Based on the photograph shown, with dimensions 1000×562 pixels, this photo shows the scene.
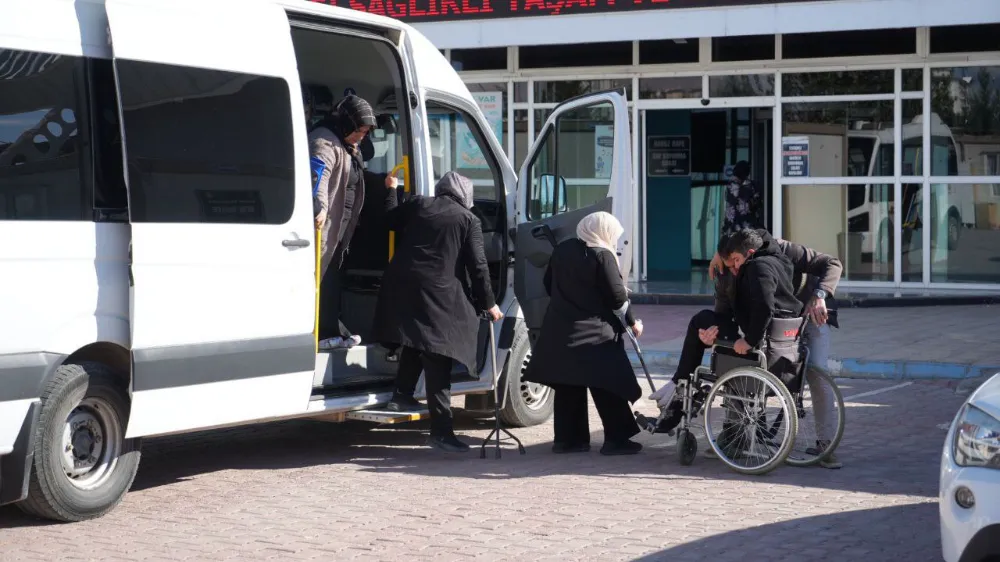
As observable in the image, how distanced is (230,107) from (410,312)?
6.14 feet

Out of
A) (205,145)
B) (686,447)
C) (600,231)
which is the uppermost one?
(205,145)

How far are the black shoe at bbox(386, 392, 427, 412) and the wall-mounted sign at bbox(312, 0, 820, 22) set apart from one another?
9692 millimetres

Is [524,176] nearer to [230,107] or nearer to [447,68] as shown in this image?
[447,68]

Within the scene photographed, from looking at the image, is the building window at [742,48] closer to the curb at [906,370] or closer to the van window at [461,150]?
the curb at [906,370]

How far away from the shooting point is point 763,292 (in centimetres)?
800

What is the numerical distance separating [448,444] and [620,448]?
42.3 inches

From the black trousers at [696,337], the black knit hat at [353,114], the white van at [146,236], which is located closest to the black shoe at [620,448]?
the black trousers at [696,337]

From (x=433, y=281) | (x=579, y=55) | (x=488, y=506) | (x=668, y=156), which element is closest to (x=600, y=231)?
(x=433, y=281)

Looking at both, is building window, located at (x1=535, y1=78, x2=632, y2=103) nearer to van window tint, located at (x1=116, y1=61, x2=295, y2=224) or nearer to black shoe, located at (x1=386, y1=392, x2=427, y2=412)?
black shoe, located at (x1=386, y1=392, x2=427, y2=412)

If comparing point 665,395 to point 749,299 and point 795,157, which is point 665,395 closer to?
point 749,299

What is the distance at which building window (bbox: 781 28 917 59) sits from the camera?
1748cm

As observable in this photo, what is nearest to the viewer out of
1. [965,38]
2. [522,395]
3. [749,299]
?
[749,299]

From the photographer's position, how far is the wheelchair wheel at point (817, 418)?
818 cm

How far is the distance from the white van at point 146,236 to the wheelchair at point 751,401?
2.02m
